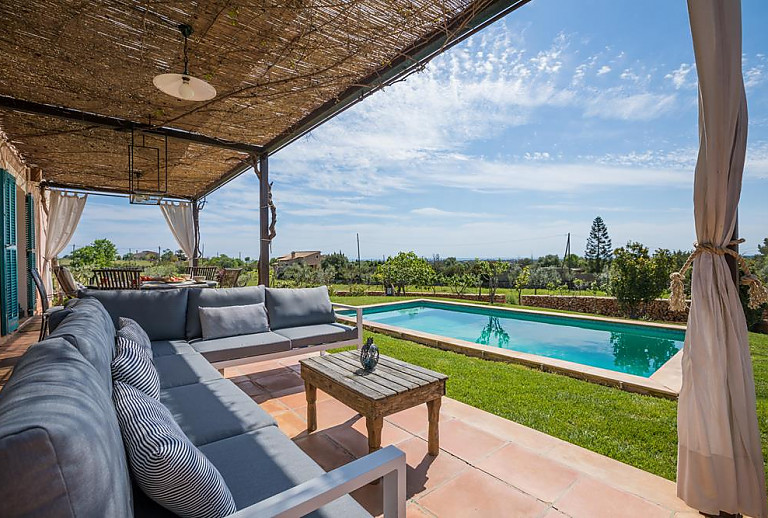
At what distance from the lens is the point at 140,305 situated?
3.24 meters

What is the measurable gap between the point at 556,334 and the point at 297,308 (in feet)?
17.7

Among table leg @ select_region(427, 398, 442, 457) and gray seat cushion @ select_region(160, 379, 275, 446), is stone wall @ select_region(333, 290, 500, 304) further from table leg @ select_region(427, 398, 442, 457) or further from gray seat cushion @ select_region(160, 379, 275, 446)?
gray seat cushion @ select_region(160, 379, 275, 446)

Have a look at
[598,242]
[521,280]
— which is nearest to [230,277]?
[521,280]

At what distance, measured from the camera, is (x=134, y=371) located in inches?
64.1

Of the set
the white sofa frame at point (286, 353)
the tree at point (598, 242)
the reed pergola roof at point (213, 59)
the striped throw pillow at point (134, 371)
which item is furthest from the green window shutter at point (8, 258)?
the tree at point (598, 242)

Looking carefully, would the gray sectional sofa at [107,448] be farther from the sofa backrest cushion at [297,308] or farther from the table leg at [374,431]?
the sofa backrest cushion at [297,308]

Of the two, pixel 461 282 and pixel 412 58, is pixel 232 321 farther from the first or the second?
pixel 461 282

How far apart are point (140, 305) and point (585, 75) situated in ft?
28.6

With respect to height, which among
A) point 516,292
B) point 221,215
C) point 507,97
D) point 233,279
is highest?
point 507,97

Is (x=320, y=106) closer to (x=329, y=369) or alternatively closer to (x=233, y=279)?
(x=329, y=369)

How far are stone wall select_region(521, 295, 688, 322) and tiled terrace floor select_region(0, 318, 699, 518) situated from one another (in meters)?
6.73

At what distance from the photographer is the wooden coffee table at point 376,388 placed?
194cm

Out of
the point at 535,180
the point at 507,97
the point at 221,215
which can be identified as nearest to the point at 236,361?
the point at 507,97

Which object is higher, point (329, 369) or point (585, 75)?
point (585, 75)
